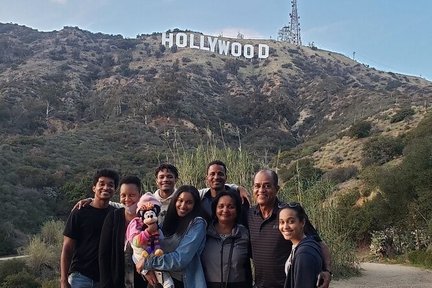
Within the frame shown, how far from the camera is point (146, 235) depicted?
11.4 ft

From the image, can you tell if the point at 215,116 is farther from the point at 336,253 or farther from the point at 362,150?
Answer: the point at 336,253

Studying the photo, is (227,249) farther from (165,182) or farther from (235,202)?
(165,182)

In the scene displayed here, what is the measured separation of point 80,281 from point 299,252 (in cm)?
182

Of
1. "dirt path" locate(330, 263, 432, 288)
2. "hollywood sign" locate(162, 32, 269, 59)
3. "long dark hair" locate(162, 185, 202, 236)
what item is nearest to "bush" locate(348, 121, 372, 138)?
"dirt path" locate(330, 263, 432, 288)

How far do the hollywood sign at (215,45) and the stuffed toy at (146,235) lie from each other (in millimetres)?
67529

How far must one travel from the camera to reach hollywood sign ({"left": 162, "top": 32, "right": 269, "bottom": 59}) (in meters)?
71.1

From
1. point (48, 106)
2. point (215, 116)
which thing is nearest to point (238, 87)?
point (215, 116)

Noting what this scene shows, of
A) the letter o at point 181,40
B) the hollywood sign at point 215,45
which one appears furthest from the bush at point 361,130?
the letter o at point 181,40

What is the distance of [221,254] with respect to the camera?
11.5ft

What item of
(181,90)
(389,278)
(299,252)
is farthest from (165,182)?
(181,90)

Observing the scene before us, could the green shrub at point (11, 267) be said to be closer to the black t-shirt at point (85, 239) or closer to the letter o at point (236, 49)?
the black t-shirt at point (85, 239)

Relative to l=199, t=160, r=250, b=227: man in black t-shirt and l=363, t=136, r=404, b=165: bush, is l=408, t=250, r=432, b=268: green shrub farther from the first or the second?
l=199, t=160, r=250, b=227: man in black t-shirt

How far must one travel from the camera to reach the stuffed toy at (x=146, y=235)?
345 centimetres

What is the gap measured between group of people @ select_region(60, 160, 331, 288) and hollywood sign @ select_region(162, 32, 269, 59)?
67.2 metres
